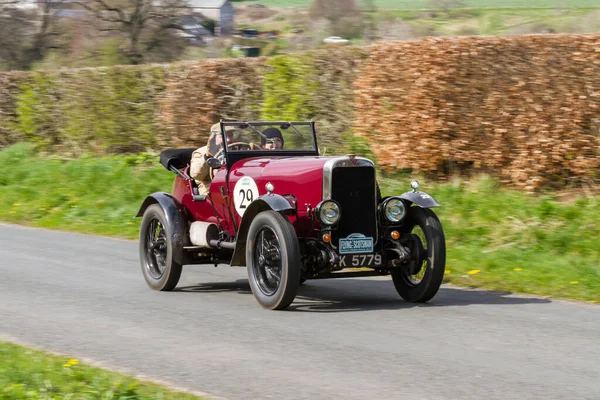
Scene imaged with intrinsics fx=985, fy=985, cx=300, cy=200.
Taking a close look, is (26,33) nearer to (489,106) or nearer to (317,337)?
(489,106)

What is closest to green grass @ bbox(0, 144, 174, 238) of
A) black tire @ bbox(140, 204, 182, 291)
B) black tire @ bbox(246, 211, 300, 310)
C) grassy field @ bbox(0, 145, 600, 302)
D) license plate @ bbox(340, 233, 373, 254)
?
grassy field @ bbox(0, 145, 600, 302)

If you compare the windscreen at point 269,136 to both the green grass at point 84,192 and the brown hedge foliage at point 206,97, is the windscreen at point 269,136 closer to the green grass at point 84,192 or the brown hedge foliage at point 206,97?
the green grass at point 84,192

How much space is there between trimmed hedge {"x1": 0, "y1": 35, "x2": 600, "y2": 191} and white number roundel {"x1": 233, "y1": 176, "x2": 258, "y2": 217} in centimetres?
269

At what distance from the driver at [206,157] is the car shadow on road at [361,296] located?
1095mm

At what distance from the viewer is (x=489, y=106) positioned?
42.4 feet

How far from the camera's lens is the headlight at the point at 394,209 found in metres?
8.63

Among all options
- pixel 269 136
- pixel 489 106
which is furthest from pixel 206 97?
pixel 269 136

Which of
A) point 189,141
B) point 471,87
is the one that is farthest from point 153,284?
point 189,141

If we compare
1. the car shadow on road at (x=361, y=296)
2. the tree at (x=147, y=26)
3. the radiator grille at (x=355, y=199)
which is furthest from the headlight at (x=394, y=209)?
the tree at (x=147, y=26)

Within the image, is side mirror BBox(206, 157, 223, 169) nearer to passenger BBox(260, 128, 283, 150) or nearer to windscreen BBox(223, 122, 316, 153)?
windscreen BBox(223, 122, 316, 153)

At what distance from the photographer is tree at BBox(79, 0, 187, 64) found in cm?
3688

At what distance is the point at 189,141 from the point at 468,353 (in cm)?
1279

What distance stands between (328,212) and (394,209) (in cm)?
69

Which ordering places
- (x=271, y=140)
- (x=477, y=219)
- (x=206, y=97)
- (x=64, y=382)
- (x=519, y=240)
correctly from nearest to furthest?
(x=64, y=382)
(x=271, y=140)
(x=519, y=240)
(x=477, y=219)
(x=206, y=97)
